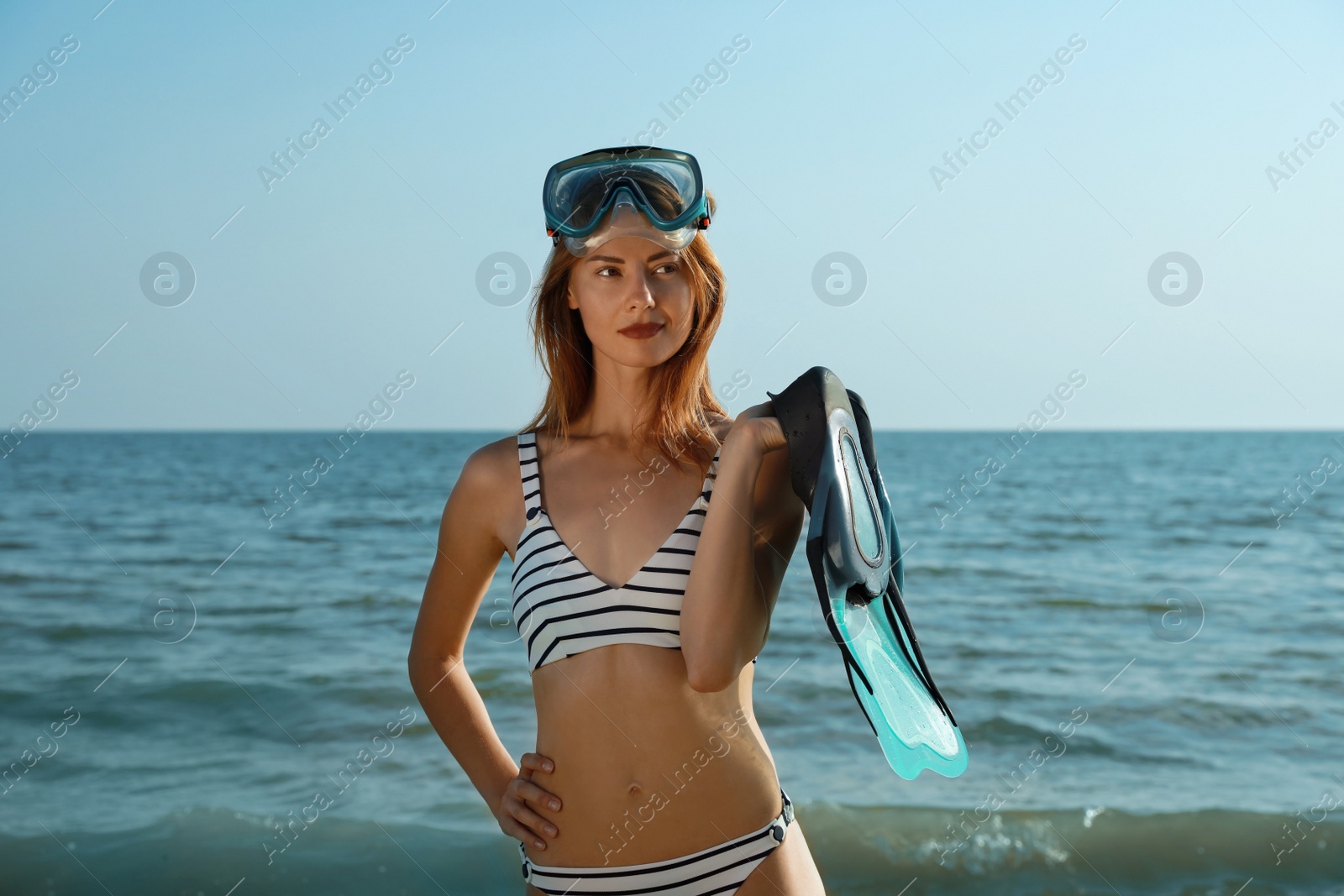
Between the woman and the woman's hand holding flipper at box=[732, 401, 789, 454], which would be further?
the woman

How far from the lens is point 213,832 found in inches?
222

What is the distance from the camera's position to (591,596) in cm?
231

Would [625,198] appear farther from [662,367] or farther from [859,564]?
[859,564]

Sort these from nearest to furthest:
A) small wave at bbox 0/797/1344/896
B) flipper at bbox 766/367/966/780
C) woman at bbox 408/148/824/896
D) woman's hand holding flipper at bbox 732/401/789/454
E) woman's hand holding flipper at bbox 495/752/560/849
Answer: flipper at bbox 766/367/966/780 < woman's hand holding flipper at bbox 732/401/789/454 < woman at bbox 408/148/824/896 < woman's hand holding flipper at bbox 495/752/560/849 < small wave at bbox 0/797/1344/896

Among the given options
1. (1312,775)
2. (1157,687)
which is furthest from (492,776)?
Answer: (1157,687)

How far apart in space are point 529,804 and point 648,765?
0.33 meters

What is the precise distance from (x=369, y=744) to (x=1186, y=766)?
544 cm

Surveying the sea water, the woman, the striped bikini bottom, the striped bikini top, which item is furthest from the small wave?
the striped bikini top

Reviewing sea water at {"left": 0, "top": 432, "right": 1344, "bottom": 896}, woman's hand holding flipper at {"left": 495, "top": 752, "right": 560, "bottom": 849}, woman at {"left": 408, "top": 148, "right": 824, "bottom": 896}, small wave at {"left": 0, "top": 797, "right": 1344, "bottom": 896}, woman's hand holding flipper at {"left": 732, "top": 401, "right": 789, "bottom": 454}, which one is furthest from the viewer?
sea water at {"left": 0, "top": 432, "right": 1344, "bottom": 896}

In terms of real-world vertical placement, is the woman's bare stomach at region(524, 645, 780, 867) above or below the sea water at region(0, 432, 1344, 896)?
above

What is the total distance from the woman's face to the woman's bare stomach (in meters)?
0.70

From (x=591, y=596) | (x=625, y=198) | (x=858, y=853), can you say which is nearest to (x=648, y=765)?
(x=591, y=596)

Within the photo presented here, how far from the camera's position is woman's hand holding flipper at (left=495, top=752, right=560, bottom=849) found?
2355 millimetres

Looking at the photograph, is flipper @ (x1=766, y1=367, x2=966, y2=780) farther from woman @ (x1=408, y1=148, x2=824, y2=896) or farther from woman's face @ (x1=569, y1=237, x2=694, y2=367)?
woman's face @ (x1=569, y1=237, x2=694, y2=367)
